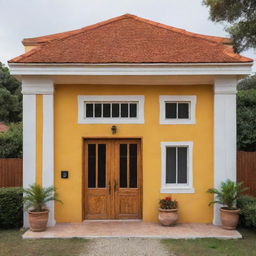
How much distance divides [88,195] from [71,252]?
2.40 meters

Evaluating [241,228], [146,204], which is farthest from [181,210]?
[241,228]

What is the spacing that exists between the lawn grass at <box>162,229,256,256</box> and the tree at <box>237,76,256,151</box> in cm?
433

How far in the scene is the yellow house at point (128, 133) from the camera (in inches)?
336

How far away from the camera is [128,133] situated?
884cm

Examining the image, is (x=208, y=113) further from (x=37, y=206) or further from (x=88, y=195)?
(x=37, y=206)

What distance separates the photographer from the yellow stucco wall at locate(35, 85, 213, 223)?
8781 millimetres

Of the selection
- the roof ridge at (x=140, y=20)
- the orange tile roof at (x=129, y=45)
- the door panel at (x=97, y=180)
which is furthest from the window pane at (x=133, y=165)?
the roof ridge at (x=140, y=20)

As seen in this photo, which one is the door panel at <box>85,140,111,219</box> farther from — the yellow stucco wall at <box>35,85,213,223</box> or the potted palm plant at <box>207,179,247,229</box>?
the potted palm plant at <box>207,179,247,229</box>

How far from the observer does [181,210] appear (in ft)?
28.9

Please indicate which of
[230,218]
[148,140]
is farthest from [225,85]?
[230,218]

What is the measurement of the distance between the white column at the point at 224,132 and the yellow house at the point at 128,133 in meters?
0.03

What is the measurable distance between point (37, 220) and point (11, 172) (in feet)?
7.34

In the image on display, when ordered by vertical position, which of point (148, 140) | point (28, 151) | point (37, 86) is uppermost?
point (37, 86)

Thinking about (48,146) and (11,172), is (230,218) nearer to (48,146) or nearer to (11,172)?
(48,146)
